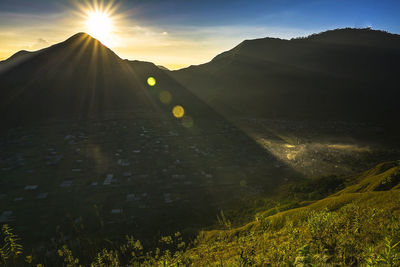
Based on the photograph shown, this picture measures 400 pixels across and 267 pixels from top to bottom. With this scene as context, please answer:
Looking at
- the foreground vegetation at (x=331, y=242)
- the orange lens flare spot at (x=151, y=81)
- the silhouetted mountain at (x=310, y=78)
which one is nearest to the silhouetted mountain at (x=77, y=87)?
the orange lens flare spot at (x=151, y=81)

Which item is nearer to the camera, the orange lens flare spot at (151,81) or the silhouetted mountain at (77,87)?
the silhouetted mountain at (77,87)

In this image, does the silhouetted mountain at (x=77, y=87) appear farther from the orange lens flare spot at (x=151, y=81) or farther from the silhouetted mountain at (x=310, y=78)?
the silhouetted mountain at (x=310, y=78)

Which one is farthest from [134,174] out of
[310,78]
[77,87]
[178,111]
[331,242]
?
[310,78]

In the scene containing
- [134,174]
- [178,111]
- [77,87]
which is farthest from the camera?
[77,87]

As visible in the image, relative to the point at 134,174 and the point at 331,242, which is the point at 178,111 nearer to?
the point at 134,174

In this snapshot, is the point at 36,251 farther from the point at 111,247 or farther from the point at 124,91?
the point at 124,91

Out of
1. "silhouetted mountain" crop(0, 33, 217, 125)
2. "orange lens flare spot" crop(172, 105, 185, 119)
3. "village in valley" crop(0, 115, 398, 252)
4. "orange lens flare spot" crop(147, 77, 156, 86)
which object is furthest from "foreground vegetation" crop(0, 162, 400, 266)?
"orange lens flare spot" crop(147, 77, 156, 86)
